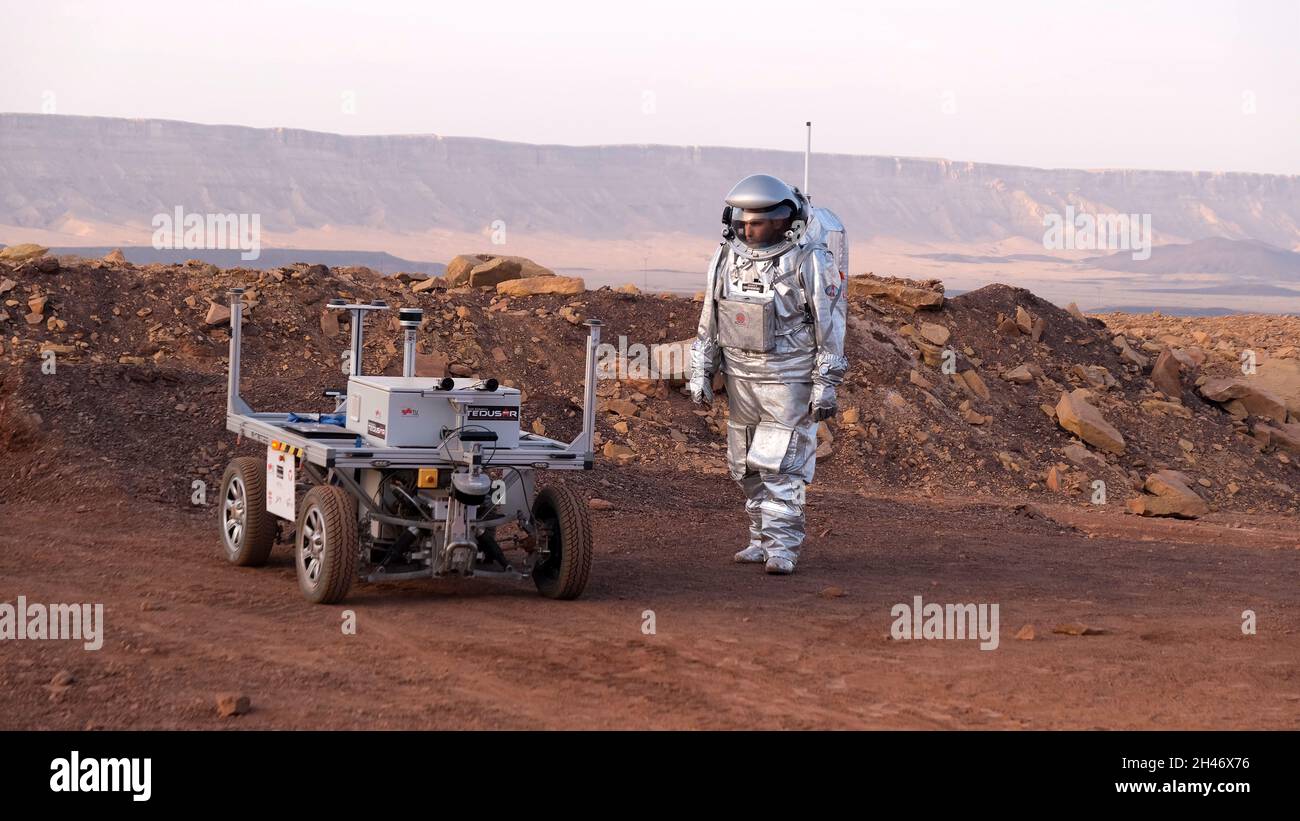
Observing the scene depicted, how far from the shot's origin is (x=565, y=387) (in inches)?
668

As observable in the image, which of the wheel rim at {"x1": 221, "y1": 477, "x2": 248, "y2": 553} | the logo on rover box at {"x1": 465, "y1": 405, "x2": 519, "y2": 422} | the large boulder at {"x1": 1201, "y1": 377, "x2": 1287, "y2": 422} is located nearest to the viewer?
the logo on rover box at {"x1": 465, "y1": 405, "x2": 519, "y2": 422}

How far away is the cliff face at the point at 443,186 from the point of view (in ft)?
334

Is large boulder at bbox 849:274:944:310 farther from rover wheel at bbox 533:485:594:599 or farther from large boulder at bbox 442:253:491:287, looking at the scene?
rover wheel at bbox 533:485:594:599

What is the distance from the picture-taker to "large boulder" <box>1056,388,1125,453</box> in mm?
18516

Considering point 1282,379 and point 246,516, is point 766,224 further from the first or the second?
point 1282,379

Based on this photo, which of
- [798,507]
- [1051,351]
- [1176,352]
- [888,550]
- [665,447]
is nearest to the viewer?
[798,507]

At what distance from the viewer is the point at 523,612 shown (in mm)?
8836

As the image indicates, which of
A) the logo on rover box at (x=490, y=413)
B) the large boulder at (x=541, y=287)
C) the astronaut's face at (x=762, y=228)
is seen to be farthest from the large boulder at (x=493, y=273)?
the logo on rover box at (x=490, y=413)

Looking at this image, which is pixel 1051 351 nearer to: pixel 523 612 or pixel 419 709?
pixel 523 612

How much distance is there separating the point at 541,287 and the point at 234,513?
9794mm

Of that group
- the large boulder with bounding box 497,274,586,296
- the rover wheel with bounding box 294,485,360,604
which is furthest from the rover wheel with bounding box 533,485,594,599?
the large boulder with bounding box 497,274,586,296

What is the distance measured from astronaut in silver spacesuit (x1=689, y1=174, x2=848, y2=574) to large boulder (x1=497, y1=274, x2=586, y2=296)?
28.7 ft

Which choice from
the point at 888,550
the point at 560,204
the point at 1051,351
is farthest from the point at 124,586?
the point at 560,204

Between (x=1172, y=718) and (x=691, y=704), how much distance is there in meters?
2.13
